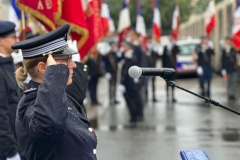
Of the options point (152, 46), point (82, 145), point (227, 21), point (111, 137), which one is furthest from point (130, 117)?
point (227, 21)

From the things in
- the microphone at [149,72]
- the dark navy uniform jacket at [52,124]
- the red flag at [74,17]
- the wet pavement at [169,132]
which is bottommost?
the wet pavement at [169,132]

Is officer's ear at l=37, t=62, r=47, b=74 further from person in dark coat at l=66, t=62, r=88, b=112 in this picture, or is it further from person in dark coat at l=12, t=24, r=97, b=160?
person in dark coat at l=66, t=62, r=88, b=112

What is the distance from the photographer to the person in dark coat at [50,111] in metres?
2.80

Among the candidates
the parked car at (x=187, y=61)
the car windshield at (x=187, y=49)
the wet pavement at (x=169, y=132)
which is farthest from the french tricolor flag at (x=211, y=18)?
the car windshield at (x=187, y=49)

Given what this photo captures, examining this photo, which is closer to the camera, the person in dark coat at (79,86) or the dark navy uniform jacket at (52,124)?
the dark navy uniform jacket at (52,124)

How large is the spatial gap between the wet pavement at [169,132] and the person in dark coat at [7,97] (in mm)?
3634

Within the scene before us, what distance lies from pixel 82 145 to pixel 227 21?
25035mm

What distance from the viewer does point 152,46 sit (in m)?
19.3

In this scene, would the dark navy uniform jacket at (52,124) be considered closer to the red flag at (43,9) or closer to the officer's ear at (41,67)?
the officer's ear at (41,67)

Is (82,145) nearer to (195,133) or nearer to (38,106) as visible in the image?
(38,106)

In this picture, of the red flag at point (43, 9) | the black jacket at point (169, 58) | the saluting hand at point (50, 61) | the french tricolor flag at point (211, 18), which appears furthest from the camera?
the french tricolor flag at point (211, 18)

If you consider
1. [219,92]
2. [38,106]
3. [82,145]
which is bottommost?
[219,92]

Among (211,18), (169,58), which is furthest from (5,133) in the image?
(211,18)

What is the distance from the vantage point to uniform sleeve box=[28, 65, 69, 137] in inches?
110
